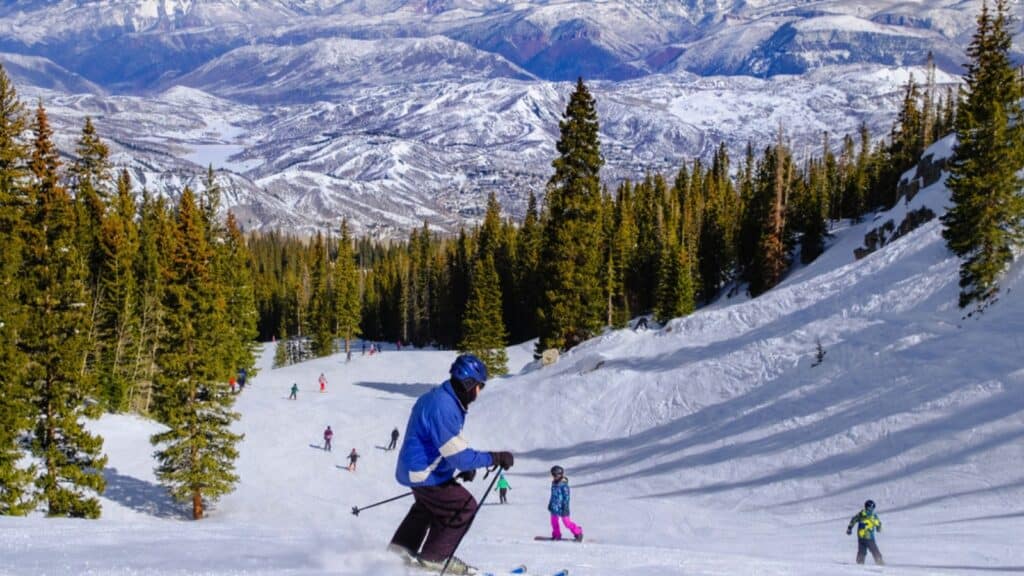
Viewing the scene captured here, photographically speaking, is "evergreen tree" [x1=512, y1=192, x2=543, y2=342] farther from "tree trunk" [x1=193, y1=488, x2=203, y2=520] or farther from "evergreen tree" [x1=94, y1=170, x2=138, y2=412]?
"tree trunk" [x1=193, y1=488, x2=203, y2=520]

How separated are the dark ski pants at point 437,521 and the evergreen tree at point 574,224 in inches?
1205

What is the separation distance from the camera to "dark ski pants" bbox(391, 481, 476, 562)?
7.58 m

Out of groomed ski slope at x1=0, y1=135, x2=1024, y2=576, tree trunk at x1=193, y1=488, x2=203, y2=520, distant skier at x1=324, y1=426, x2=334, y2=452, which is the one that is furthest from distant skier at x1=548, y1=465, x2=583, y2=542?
distant skier at x1=324, y1=426, x2=334, y2=452

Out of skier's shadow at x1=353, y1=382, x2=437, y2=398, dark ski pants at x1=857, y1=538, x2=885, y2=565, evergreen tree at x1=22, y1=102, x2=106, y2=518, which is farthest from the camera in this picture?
skier's shadow at x1=353, y1=382, x2=437, y2=398

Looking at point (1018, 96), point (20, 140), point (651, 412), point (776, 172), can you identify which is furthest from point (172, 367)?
point (776, 172)

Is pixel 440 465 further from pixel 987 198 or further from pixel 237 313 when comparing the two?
pixel 237 313

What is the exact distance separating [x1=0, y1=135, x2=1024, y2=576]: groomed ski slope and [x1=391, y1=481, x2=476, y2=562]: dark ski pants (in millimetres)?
315

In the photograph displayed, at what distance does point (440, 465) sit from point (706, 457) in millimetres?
21422

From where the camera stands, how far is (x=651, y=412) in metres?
32.8

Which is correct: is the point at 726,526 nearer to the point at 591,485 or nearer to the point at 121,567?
the point at 591,485

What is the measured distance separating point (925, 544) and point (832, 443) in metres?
9.52

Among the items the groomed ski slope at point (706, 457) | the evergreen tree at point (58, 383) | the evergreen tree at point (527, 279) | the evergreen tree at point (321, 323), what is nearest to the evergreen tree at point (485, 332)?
the evergreen tree at point (527, 279)

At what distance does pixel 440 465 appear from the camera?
7449 mm

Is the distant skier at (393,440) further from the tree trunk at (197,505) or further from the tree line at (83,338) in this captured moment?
the tree trunk at (197,505)
